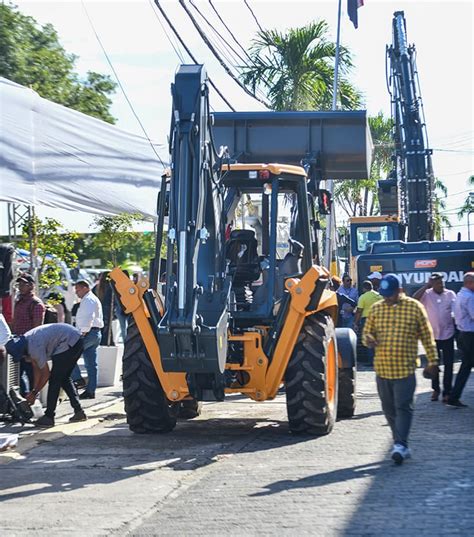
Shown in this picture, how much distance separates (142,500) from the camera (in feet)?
30.0

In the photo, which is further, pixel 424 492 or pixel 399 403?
pixel 399 403

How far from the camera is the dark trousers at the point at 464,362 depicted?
14.9 m

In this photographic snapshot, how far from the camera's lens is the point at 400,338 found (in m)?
10.6

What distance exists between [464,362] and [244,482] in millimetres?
6149

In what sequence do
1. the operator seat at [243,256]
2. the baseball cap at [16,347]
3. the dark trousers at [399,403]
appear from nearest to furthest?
the dark trousers at [399,403], the operator seat at [243,256], the baseball cap at [16,347]

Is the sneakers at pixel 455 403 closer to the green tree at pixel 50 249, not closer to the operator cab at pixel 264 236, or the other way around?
the operator cab at pixel 264 236

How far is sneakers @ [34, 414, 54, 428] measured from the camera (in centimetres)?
1365

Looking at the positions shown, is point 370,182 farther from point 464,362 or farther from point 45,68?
point 464,362

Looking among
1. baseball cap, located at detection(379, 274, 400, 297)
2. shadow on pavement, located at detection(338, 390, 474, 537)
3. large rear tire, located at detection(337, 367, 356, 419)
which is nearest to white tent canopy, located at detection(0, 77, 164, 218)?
large rear tire, located at detection(337, 367, 356, 419)

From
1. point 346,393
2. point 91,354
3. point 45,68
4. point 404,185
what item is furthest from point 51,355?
point 404,185

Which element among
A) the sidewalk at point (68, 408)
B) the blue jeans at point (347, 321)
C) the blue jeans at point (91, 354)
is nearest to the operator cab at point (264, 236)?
the sidewalk at point (68, 408)

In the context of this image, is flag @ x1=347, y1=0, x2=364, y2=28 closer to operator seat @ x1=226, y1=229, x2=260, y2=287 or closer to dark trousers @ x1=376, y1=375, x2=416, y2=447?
operator seat @ x1=226, y1=229, x2=260, y2=287

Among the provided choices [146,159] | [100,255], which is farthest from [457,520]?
[100,255]

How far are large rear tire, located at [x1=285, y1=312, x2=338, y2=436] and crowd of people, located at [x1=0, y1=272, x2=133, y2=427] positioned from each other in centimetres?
210
